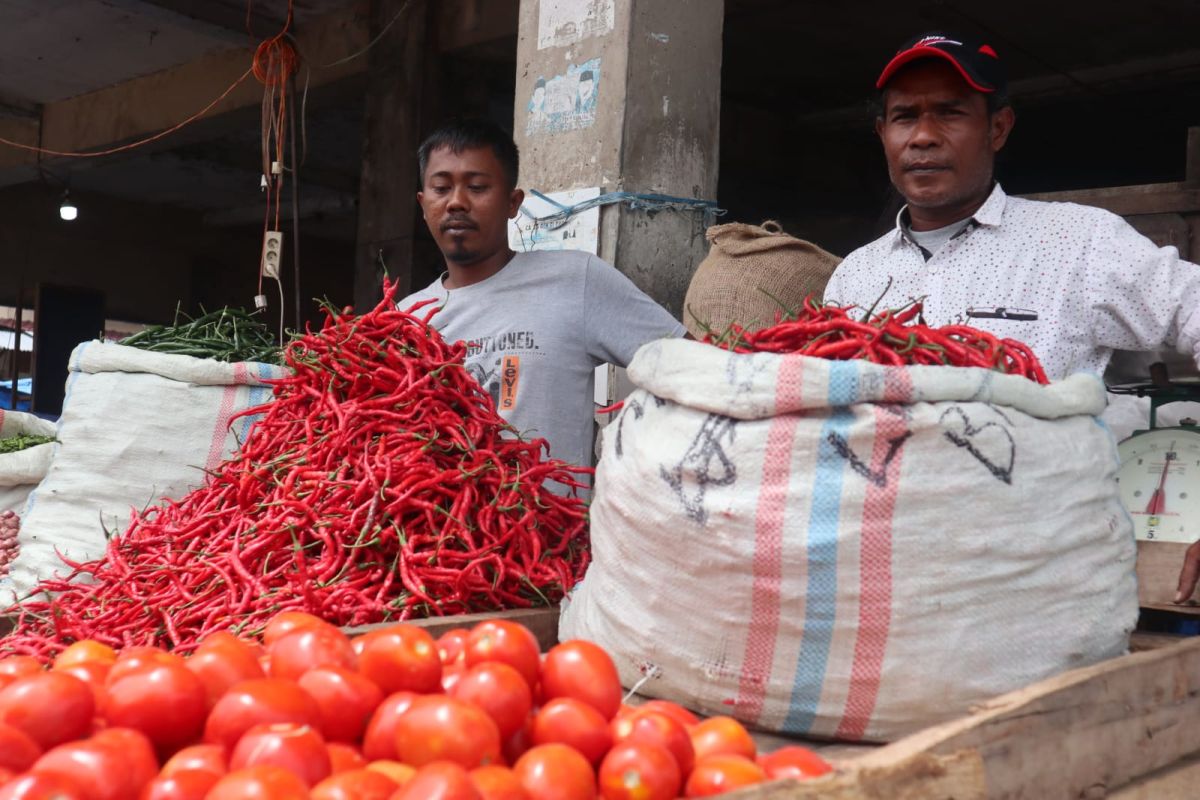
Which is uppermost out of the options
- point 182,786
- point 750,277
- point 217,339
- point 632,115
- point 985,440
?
point 632,115

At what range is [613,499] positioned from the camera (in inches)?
71.2

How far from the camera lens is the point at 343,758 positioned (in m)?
1.26

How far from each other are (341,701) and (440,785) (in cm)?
29

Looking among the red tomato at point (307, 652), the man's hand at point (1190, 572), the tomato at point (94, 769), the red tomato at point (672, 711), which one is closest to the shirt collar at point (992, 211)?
the man's hand at point (1190, 572)

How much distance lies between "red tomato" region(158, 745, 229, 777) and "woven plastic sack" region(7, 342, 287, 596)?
1.96 metres

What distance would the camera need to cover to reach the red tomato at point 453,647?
5.14 feet

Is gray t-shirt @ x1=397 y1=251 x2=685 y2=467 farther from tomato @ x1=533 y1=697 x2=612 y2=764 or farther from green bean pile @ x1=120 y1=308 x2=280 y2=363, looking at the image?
tomato @ x1=533 y1=697 x2=612 y2=764

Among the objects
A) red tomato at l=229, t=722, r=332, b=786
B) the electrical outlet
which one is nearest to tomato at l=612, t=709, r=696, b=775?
red tomato at l=229, t=722, r=332, b=786

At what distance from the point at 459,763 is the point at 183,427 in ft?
7.05

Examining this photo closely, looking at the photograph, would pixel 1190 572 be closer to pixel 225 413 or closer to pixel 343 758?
pixel 343 758

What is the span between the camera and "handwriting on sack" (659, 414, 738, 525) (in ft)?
5.38

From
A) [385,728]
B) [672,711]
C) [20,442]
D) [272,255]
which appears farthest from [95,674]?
[272,255]

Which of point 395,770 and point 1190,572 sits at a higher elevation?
point 1190,572

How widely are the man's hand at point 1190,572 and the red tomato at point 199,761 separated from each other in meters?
1.72
